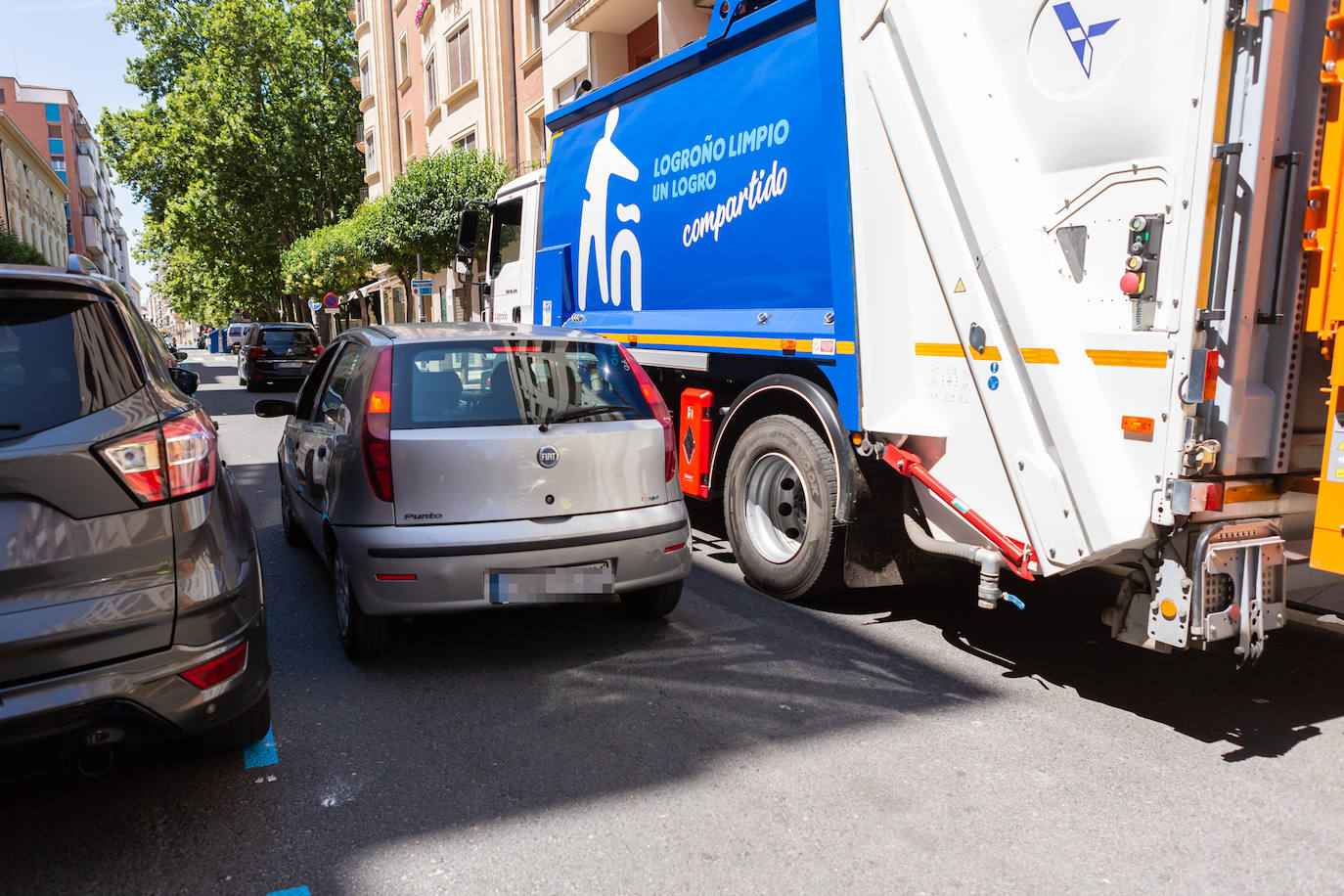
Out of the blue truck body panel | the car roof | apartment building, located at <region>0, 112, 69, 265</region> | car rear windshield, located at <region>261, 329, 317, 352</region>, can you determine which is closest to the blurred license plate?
the car roof

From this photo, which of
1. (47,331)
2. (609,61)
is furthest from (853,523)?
(609,61)

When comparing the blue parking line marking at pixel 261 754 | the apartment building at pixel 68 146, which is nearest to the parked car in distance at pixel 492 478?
the blue parking line marking at pixel 261 754

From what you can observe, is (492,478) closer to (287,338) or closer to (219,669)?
(219,669)

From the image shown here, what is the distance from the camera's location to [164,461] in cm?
265

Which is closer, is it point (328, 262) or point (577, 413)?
point (577, 413)

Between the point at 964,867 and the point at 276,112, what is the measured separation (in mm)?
44155

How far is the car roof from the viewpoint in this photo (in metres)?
4.34

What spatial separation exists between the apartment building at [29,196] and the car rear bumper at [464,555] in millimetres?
46641

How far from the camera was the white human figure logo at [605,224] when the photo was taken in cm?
710

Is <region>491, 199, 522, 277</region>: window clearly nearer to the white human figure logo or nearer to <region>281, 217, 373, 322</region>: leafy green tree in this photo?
the white human figure logo

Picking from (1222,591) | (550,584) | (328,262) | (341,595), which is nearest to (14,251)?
(328,262)

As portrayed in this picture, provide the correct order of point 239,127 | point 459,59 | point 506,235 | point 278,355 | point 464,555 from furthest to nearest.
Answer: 1. point 239,127
2. point 459,59
3. point 278,355
4. point 506,235
5. point 464,555

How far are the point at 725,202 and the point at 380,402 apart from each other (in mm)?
2700

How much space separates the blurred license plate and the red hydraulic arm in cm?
145
